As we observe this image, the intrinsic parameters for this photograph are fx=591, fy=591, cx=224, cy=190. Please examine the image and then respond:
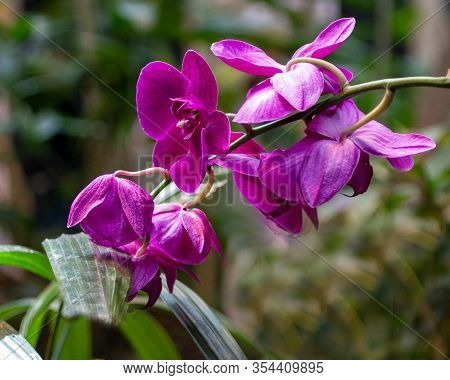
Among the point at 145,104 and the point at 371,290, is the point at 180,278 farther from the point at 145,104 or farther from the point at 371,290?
the point at 371,290

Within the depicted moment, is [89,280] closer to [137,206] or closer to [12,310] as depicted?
[137,206]

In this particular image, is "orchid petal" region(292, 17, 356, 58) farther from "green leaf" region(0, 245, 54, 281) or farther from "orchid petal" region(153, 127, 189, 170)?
"green leaf" region(0, 245, 54, 281)

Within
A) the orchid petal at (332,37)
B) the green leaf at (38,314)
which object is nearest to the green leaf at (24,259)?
the green leaf at (38,314)

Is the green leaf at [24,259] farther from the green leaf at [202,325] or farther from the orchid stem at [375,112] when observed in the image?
the orchid stem at [375,112]

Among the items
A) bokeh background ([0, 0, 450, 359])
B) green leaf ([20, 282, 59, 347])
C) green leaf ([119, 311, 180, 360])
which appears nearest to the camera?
green leaf ([20, 282, 59, 347])

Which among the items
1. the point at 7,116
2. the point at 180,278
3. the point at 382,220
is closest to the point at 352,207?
the point at 382,220

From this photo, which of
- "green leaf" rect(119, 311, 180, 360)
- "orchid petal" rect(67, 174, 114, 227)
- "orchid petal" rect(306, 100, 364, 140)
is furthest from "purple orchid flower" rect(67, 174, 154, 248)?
"green leaf" rect(119, 311, 180, 360)
